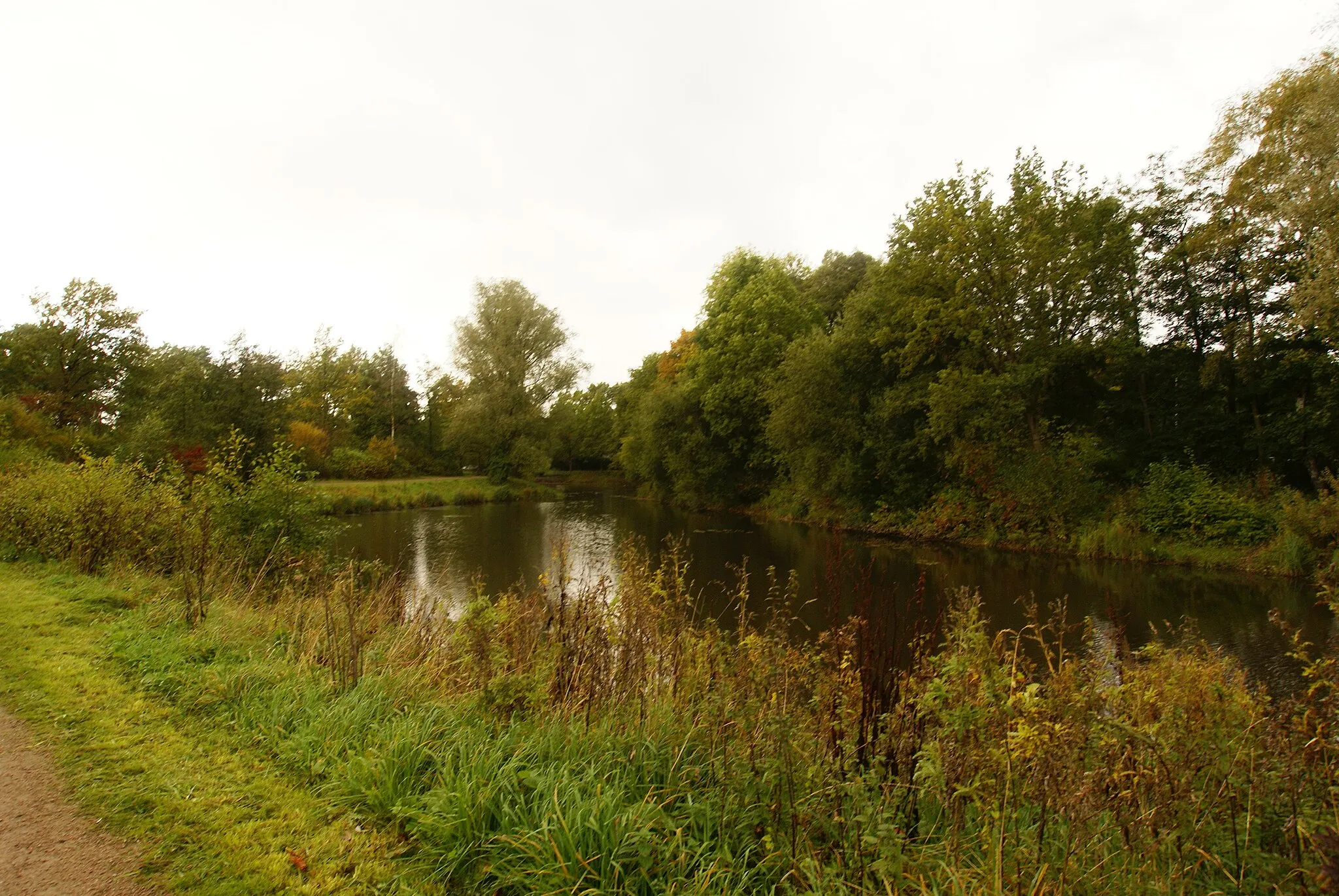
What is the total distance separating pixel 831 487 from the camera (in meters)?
27.6

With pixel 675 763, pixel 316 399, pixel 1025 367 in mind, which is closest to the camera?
pixel 675 763

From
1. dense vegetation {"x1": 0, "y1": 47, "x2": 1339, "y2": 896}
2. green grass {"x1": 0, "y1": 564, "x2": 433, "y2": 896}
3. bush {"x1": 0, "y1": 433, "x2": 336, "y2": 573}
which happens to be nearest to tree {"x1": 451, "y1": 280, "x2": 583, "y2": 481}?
dense vegetation {"x1": 0, "y1": 47, "x2": 1339, "y2": 896}

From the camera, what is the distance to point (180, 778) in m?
3.75

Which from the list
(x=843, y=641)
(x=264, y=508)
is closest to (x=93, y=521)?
(x=264, y=508)

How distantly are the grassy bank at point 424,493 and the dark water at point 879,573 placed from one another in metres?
4.17

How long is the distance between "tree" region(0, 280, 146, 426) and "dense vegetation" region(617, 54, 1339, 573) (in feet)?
89.4

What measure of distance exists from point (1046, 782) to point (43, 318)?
35757 mm

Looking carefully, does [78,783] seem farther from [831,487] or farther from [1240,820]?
[831,487]

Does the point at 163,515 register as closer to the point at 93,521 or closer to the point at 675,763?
the point at 93,521

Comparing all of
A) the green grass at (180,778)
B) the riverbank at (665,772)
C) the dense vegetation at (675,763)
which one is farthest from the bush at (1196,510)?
the green grass at (180,778)

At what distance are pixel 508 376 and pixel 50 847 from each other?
4051 centimetres

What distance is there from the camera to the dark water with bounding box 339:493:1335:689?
11117 mm

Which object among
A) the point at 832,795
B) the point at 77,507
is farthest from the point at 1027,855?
the point at 77,507

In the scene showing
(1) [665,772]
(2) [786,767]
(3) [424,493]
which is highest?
(3) [424,493]
